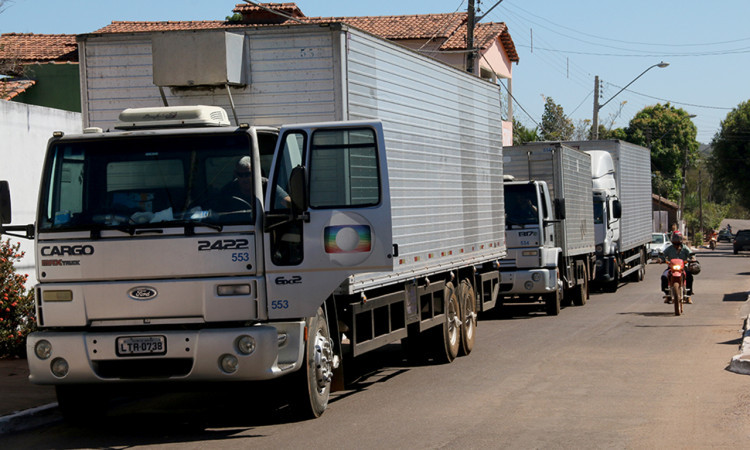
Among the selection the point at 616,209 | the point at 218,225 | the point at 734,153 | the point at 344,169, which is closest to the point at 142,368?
the point at 218,225

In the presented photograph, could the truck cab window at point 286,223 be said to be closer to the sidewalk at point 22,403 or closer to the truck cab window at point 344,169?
the truck cab window at point 344,169

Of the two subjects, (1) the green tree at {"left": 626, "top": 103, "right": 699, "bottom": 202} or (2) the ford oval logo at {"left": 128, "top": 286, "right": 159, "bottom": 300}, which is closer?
(2) the ford oval logo at {"left": 128, "top": 286, "right": 159, "bottom": 300}

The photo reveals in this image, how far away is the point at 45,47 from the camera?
39531 mm

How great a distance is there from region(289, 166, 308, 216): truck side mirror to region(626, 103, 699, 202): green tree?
3086 inches

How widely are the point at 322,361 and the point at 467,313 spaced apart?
18.3ft

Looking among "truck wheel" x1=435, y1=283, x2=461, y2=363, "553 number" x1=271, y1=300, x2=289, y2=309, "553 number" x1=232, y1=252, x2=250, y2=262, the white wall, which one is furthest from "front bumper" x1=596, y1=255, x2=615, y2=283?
"553 number" x1=232, y1=252, x2=250, y2=262

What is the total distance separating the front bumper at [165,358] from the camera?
8570 mm

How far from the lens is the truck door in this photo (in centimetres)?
884

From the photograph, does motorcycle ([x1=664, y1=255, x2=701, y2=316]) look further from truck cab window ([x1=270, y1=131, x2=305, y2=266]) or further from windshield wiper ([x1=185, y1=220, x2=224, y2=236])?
windshield wiper ([x1=185, y1=220, x2=224, y2=236])

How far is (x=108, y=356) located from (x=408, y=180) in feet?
14.1

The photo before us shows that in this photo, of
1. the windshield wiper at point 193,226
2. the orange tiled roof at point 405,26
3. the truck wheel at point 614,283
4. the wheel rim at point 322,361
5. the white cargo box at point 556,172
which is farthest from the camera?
the orange tiled roof at point 405,26

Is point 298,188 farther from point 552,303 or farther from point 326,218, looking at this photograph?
point 552,303

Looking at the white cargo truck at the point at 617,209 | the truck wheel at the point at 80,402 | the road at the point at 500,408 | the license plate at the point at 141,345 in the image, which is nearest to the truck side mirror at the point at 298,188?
the license plate at the point at 141,345

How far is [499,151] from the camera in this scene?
660 inches
